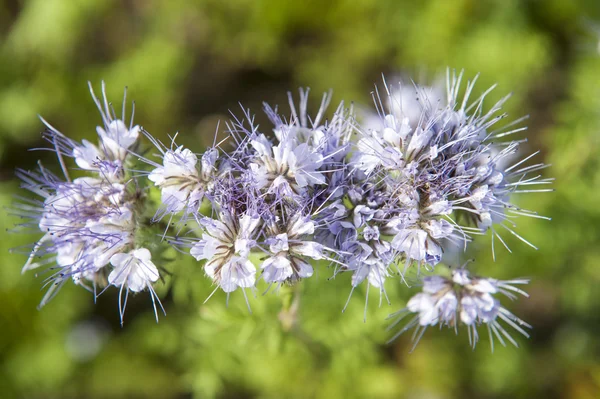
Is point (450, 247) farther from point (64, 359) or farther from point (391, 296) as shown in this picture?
point (64, 359)

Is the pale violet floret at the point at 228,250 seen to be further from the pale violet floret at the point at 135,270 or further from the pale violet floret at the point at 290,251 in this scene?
the pale violet floret at the point at 135,270

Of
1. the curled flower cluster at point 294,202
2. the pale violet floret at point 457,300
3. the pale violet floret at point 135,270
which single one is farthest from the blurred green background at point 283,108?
the pale violet floret at point 135,270

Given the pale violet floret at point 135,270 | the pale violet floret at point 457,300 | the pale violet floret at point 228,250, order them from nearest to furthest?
the pale violet floret at point 228,250 < the pale violet floret at point 135,270 < the pale violet floret at point 457,300

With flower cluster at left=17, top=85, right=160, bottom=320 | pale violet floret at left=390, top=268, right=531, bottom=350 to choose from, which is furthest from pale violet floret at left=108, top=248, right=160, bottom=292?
pale violet floret at left=390, top=268, right=531, bottom=350

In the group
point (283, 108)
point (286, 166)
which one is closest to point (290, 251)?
point (286, 166)

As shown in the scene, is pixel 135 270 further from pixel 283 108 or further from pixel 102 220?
pixel 283 108

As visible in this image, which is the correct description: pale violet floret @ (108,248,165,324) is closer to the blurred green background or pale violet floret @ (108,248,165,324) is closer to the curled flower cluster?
the curled flower cluster
